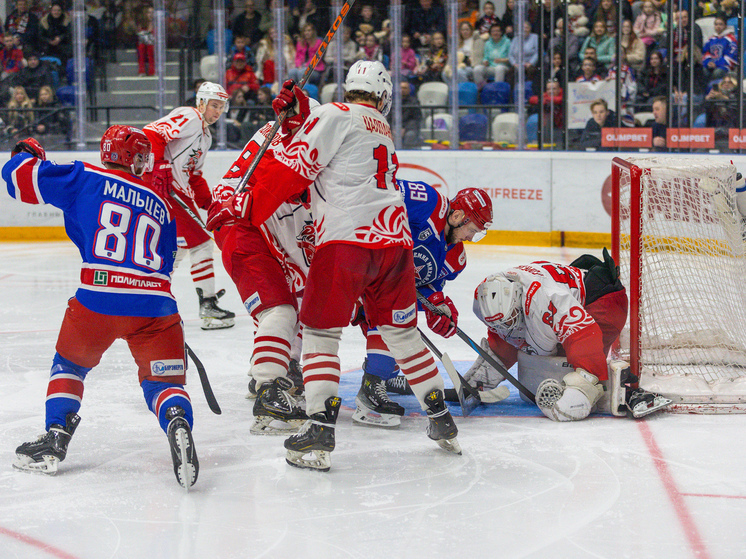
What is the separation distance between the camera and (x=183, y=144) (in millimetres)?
4797

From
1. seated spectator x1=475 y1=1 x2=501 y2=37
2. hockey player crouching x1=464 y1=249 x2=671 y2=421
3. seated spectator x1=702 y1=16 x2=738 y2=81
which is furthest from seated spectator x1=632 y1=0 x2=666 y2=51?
hockey player crouching x1=464 y1=249 x2=671 y2=421

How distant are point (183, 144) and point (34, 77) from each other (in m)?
4.95

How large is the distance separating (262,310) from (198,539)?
1.02 meters

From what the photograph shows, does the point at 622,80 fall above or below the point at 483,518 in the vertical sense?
above

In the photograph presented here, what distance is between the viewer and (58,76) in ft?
29.0

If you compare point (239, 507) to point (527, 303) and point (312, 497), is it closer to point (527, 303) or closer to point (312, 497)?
point (312, 497)

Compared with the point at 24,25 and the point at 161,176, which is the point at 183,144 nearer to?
the point at 161,176

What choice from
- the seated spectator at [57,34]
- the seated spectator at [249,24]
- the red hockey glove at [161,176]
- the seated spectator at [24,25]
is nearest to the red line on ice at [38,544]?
the red hockey glove at [161,176]

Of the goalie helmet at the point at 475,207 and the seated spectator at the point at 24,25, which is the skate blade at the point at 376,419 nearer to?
the goalie helmet at the point at 475,207

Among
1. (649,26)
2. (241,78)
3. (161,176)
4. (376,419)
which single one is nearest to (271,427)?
(376,419)

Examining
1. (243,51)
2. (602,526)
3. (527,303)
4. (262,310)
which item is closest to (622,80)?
(243,51)

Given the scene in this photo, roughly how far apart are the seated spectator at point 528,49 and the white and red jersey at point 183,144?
153 inches

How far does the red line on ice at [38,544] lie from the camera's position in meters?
1.97

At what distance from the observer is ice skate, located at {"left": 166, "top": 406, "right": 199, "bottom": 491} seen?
2.31 meters
